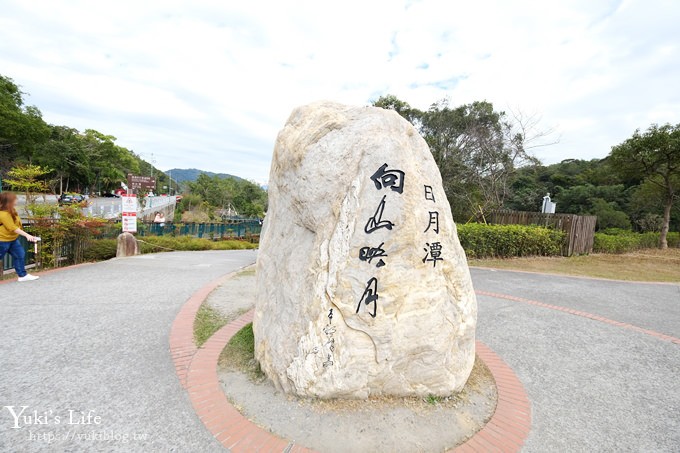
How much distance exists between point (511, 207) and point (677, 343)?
21.3m

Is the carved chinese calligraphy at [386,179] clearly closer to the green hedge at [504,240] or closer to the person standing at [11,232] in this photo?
the person standing at [11,232]

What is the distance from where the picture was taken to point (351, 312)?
9.28 ft

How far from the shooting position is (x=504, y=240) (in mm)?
11656

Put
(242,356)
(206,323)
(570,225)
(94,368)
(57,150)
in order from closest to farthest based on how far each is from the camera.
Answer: (94,368) → (242,356) → (206,323) → (570,225) → (57,150)

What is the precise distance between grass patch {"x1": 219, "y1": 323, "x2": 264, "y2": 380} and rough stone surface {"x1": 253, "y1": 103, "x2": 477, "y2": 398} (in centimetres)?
25

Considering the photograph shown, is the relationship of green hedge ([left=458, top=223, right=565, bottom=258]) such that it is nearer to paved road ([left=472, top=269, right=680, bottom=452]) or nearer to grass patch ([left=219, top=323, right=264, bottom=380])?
paved road ([left=472, top=269, right=680, bottom=452])

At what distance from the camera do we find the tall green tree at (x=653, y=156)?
602 inches

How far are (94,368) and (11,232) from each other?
456cm

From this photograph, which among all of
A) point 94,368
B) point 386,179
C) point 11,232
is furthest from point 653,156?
point 11,232

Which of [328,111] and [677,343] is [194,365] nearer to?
[328,111]

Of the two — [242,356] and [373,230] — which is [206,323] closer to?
[242,356]

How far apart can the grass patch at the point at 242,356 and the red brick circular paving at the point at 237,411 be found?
0.31 ft

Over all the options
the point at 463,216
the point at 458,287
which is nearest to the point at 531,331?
the point at 458,287

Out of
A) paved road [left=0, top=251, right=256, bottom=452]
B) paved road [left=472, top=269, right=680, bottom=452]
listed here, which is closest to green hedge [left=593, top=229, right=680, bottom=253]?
paved road [left=472, top=269, right=680, bottom=452]
